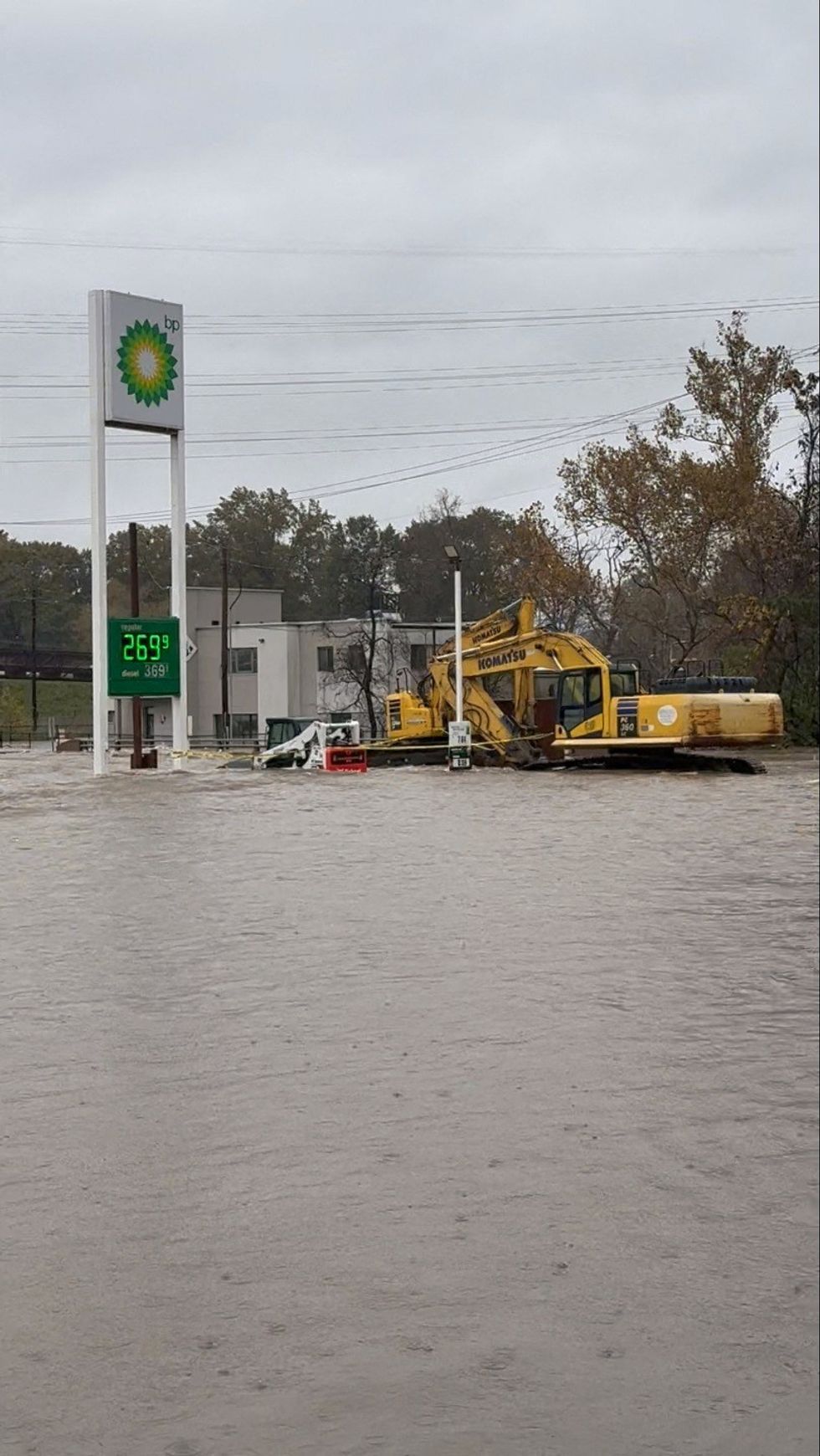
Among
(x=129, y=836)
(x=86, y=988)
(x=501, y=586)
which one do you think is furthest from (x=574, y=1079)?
(x=501, y=586)

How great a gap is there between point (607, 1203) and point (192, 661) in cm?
2440

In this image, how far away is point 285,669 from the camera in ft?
87.5

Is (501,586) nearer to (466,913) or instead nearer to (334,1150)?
(466,913)

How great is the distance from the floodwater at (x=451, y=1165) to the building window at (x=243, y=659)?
70.0 ft

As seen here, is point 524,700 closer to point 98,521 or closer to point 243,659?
point 98,521

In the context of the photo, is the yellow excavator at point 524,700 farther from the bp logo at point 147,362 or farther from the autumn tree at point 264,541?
the bp logo at point 147,362

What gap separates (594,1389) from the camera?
3.76ft

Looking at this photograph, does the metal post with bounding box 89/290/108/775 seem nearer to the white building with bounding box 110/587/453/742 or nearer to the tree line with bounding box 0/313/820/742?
the tree line with bounding box 0/313/820/742

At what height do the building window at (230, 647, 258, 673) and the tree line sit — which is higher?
the building window at (230, 647, 258, 673)

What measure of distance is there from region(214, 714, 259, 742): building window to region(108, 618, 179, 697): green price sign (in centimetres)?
1336

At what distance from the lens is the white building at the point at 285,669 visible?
22.3 meters

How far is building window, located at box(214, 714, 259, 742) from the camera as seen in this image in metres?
25.2

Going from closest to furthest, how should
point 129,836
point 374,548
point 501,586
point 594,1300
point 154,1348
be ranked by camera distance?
1. point 594,1300
2. point 154,1348
3. point 129,836
4. point 374,548
5. point 501,586

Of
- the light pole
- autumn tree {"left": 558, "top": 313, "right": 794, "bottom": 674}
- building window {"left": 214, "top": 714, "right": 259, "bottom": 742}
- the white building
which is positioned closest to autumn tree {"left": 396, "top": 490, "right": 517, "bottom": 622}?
the light pole
